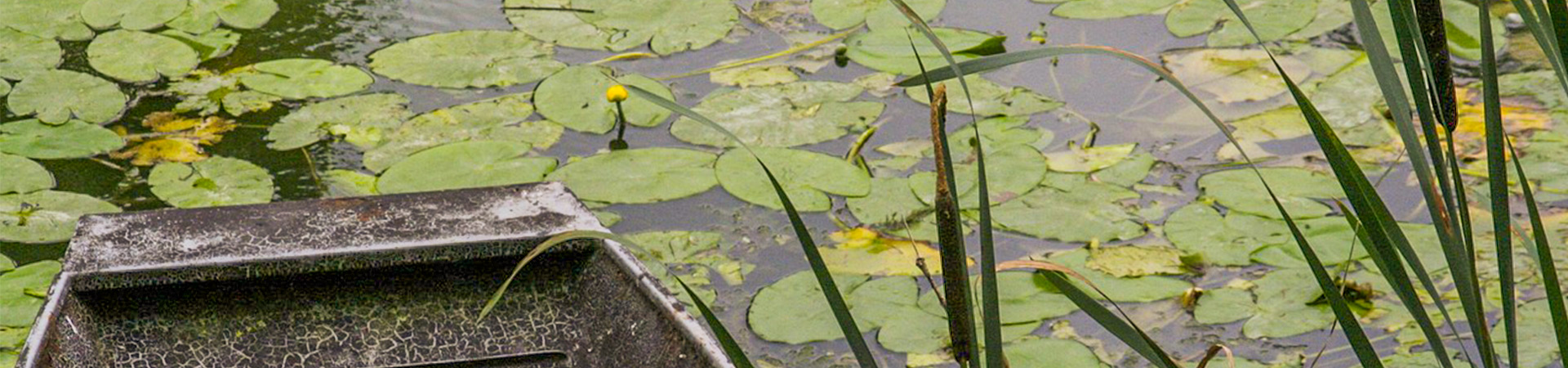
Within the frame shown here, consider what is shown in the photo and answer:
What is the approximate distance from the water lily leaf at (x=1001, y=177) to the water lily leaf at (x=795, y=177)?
99mm

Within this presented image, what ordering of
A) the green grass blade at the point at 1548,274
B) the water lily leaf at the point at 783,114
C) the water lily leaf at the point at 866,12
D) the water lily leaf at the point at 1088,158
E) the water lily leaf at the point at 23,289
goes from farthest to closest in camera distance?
1. the water lily leaf at the point at 866,12
2. the water lily leaf at the point at 783,114
3. the water lily leaf at the point at 1088,158
4. the water lily leaf at the point at 23,289
5. the green grass blade at the point at 1548,274

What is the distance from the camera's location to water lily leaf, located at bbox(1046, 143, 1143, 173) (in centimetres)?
250

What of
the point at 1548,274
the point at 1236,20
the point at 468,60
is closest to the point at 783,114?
the point at 468,60

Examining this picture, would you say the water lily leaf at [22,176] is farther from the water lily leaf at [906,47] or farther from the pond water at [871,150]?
the water lily leaf at [906,47]

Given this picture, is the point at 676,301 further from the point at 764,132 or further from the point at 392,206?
the point at 764,132

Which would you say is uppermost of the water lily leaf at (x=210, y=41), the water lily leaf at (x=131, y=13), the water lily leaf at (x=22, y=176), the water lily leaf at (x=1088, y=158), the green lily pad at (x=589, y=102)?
the water lily leaf at (x=1088, y=158)

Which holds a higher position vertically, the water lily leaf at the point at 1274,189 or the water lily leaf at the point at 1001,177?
the water lily leaf at the point at 1274,189

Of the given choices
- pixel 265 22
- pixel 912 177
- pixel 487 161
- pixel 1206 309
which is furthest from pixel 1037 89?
pixel 265 22

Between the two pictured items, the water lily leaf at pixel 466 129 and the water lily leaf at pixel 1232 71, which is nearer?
the water lily leaf at pixel 466 129

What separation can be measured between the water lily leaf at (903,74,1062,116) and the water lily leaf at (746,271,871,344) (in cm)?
66

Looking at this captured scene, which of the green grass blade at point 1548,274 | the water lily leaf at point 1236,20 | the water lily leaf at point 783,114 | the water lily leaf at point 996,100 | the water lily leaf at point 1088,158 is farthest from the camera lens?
the water lily leaf at point 1236,20

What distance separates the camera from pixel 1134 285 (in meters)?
2.14

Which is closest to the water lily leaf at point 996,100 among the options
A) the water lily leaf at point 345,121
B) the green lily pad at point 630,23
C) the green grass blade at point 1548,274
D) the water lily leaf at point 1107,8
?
the water lily leaf at point 1107,8

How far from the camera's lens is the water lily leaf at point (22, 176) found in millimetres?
2395
